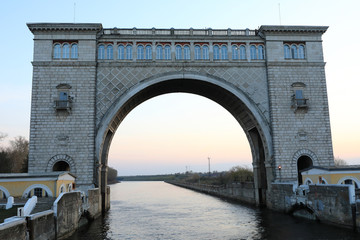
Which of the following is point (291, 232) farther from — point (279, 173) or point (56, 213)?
point (56, 213)

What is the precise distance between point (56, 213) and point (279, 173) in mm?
19871

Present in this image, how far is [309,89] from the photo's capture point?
104 feet

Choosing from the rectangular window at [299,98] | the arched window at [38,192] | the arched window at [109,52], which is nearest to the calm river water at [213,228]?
the arched window at [38,192]

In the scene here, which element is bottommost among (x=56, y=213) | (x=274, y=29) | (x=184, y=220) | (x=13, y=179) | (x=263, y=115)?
(x=184, y=220)

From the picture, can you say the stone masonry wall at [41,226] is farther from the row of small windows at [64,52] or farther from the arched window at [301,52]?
the arched window at [301,52]

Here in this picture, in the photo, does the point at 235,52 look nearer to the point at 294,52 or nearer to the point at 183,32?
the point at 183,32

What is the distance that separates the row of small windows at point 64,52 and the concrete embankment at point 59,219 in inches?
491

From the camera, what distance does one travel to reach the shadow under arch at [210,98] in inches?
1192

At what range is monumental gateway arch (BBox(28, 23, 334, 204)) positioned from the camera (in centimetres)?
2936

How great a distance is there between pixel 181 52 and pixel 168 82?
3.16 metres

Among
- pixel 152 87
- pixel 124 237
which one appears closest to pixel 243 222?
pixel 124 237

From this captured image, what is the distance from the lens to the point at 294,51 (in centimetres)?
3234

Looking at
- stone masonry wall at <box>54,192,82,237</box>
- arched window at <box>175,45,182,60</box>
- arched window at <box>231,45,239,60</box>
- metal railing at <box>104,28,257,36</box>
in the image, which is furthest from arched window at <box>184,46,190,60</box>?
stone masonry wall at <box>54,192,82,237</box>

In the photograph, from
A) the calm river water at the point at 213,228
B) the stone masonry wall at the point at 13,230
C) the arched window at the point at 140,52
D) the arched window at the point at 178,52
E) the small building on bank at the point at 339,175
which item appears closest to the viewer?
the stone masonry wall at the point at 13,230
